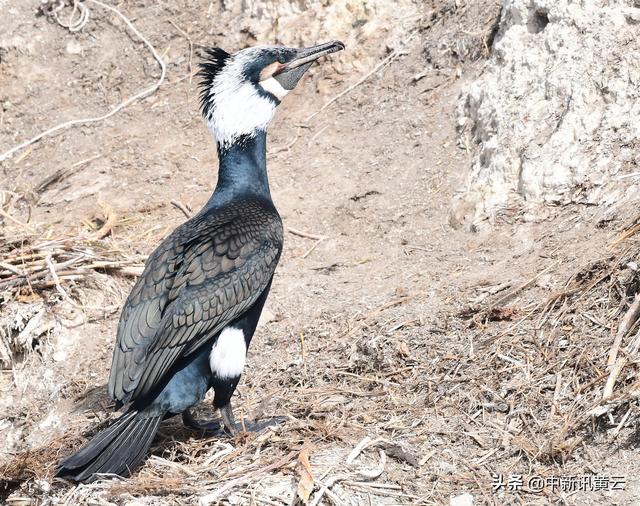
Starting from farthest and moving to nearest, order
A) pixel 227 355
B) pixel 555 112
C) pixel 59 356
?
pixel 555 112 < pixel 59 356 < pixel 227 355

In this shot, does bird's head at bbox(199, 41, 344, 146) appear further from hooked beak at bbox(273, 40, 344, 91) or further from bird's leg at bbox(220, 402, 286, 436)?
bird's leg at bbox(220, 402, 286, 436)

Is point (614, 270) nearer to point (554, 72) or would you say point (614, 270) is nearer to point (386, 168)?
point (554, 72)

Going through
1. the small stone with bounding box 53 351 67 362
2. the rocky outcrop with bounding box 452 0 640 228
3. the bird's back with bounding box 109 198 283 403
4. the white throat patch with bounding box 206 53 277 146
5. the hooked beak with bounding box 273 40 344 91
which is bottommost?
the rocky outcrop with bounding box 452 0 640 228

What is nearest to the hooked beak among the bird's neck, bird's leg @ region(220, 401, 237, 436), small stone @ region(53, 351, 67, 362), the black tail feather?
the bird's neck

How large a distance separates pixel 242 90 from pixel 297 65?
0.47 meters

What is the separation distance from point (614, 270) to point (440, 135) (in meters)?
2.50

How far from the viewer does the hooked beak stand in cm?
579

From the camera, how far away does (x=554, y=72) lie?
22.3 ft

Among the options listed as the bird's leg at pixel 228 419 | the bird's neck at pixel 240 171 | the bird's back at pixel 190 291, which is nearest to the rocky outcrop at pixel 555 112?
the bird's neck at pixel 240 171

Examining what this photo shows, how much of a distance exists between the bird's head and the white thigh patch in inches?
45.0

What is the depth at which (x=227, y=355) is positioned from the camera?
502 centimetres

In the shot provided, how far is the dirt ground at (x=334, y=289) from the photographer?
463 cm

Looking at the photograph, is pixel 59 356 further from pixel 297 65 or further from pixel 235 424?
pixel 297 65

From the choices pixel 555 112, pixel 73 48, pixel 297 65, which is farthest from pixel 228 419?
pixel 73 48
